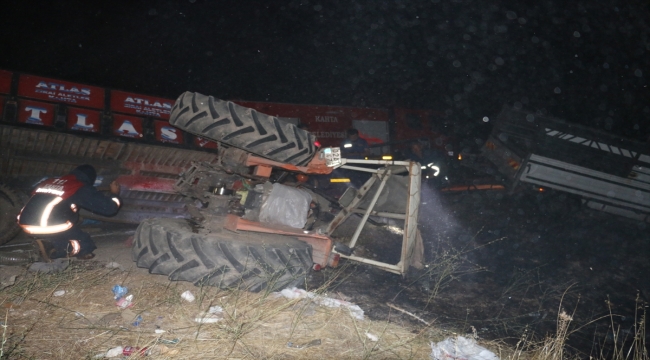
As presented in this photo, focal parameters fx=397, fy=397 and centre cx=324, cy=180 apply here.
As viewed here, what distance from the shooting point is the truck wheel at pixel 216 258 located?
3.53m

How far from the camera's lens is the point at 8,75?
18.7 feet

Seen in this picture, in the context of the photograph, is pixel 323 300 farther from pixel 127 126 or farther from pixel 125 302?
pixel 127 126

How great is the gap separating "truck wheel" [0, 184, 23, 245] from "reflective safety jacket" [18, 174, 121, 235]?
3.93ft

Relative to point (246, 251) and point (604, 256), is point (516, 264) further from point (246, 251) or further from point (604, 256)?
point (246, 251)

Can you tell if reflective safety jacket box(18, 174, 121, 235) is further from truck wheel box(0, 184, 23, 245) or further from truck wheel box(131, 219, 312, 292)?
truck wheel box(0, 184, 23, 245)

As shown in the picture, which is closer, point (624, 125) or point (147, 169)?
point (147, 169)

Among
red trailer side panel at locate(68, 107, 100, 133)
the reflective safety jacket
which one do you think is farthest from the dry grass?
red trailer side panel at locate(68, 107, 100, 133)

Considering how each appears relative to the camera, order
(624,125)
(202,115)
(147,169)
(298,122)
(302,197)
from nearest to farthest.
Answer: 1. (202,115)
2. (302,197)
3. (147,169)
4. (298,122)
5. (624,125)

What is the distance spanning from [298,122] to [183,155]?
4015 mm

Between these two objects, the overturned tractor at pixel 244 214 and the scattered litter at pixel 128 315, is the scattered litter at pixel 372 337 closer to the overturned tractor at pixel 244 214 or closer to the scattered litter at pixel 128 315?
the overturned tractor at pixel 244 214

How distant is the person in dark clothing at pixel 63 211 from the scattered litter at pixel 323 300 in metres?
2.39

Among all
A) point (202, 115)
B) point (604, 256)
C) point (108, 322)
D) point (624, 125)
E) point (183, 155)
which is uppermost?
point (624, 125)

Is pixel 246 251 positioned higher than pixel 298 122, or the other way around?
pixel 298 122

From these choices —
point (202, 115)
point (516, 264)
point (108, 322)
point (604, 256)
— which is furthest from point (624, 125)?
point (108, 322)
